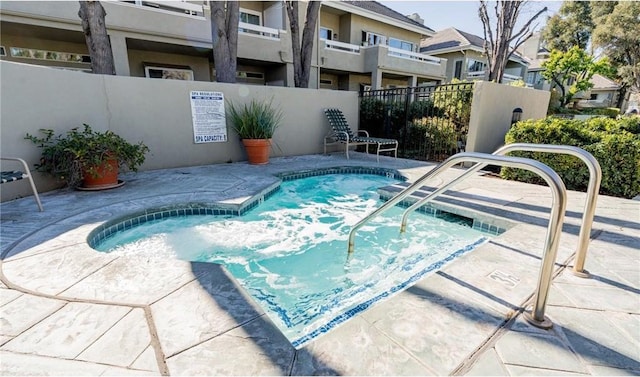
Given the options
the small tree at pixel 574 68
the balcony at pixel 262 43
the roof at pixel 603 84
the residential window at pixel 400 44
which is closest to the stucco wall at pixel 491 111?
the balcony at pixel 262 43

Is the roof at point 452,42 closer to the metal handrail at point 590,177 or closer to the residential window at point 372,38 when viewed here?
the residential window at point 372,38

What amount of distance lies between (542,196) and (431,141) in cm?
353

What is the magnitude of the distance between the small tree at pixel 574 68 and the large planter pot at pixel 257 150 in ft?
83.5

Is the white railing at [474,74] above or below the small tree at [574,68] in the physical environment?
below

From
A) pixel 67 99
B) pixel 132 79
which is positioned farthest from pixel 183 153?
pixel 67 99

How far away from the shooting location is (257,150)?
636 centimetres

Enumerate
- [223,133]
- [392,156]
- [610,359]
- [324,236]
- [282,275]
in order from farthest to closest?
[392,156] < [223,133] < [324,236] < [282,275] < [610,359]

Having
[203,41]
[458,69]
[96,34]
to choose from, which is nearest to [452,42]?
[458,69]

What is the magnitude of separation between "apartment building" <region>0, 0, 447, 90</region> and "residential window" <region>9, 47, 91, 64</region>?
0.07ft

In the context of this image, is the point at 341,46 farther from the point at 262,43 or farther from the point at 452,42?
the point at 452,42

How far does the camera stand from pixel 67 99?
432cm

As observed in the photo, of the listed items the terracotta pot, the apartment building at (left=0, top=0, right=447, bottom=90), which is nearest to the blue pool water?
the terracotta pot

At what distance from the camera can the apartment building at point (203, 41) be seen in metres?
7.88

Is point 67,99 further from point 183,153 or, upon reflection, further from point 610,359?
point 610,359
